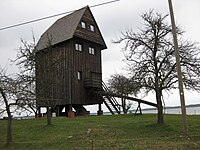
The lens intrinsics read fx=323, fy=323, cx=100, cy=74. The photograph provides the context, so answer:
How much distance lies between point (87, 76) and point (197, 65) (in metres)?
18.7

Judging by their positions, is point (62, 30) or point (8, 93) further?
point (62, 30)

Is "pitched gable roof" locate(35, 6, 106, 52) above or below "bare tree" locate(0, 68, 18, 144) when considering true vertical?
above

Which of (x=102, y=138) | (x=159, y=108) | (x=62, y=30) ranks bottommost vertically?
(x=102, y=138)

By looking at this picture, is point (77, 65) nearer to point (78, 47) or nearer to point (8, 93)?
point (78, 47)

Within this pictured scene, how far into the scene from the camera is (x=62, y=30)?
40.1 m

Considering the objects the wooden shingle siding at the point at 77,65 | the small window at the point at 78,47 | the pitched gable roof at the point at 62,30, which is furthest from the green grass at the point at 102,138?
the small window at the point at 78,47

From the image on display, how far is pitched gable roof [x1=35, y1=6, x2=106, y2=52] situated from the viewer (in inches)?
1491

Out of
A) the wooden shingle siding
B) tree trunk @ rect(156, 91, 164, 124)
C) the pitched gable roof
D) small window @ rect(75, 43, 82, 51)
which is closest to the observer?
tree trunk @ rect(156, 91, 164, 124)

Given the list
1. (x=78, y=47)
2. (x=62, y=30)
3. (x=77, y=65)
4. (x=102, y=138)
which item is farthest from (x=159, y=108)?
(x=62, y=30)

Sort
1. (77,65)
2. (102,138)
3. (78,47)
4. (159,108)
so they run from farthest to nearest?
(78,47) < (77,65) < (159,108) < (102,138)

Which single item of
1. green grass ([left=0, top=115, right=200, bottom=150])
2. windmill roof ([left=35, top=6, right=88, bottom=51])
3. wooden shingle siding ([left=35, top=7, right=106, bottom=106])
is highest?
windmill roof ([left=35, top=6, right=88, bottom=51])

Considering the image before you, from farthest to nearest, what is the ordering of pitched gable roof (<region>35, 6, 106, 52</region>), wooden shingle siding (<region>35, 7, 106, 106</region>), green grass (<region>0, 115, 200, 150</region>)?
pitched gable roof (<region>35, 6, 106, 52</region>) → wooden shingle siding (<region>35, 7, 106, 106</region>) → green grass (<region>0, 115, 200, 150</region>)

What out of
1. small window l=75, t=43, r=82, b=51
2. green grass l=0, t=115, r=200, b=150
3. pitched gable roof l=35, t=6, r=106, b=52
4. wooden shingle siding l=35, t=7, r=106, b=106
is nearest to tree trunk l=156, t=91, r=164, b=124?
green grass l=0, t=115, r=200, b=150

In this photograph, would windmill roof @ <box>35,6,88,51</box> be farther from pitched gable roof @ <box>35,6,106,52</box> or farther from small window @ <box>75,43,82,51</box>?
small window @ <box>75,43,82,51</box>
